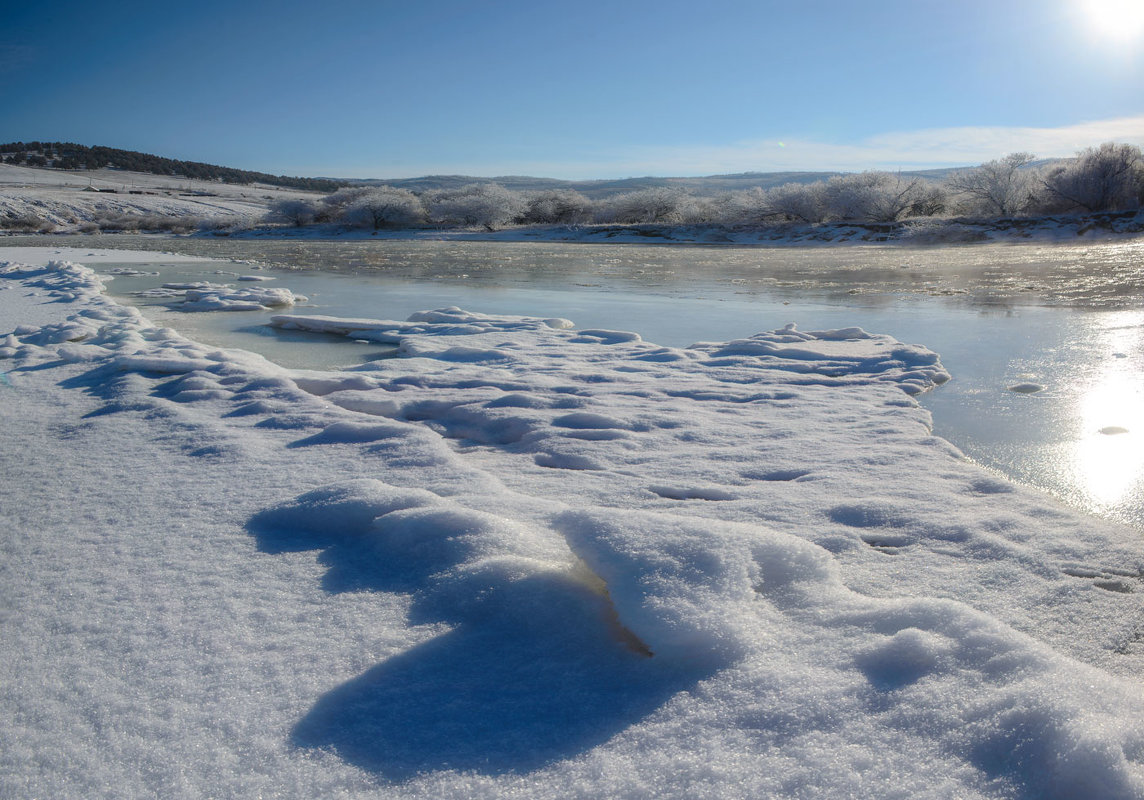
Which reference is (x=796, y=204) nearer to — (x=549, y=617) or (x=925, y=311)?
(x=925, y=311)

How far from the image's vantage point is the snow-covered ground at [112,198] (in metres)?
38.5

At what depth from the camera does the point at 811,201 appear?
30156 mm

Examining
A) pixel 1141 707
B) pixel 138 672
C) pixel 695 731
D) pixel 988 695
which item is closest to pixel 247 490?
pixel 138 672

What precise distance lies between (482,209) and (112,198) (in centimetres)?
2827

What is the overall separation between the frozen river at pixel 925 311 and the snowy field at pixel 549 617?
0.53m

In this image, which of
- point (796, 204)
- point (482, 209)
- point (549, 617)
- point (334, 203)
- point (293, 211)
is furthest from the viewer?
point (334, 203)

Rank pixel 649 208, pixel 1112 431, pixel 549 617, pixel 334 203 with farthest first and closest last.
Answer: pixel 334 203 → pixel 649 208 → pixel 1112 431 → pixel 549 617

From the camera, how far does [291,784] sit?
1137 mm

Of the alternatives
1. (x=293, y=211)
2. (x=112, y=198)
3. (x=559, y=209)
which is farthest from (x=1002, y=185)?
(x=112, y=198)

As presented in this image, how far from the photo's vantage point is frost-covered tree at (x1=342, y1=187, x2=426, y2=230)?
116 feet

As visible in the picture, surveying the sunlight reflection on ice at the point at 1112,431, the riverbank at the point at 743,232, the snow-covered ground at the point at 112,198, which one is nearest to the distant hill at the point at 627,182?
the snow-covered ground at the point at 112,198

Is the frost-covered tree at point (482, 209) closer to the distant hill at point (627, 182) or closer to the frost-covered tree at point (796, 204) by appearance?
the frost-covered tree at point (796, 204)

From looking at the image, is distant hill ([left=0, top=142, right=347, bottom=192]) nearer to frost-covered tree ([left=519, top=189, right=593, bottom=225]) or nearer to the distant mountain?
the distant mountain

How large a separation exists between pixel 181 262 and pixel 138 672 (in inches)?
624
